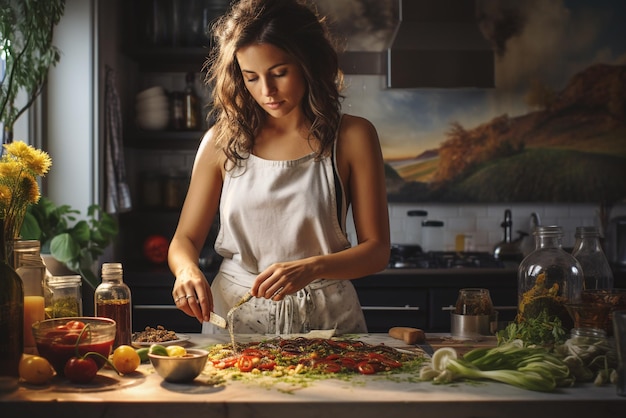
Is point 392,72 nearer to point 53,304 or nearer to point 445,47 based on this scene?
point 445,47

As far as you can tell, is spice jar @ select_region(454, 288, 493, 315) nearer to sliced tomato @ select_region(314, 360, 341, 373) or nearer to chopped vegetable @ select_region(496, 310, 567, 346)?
chopped vegetable @ select_region(496, 310, 567, 346)

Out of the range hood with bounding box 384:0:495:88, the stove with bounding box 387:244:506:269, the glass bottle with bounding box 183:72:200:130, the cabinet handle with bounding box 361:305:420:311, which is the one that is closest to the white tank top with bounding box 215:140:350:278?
the cabinet handle with bounding box 361:305:420:311

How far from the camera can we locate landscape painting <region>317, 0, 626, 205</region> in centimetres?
493

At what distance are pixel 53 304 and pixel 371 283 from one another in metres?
2.36

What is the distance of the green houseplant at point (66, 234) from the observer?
3.30m

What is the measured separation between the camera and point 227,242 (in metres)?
2.66

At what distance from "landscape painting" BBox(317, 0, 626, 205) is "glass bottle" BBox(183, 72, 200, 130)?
A: 93cm

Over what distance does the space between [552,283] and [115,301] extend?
1.17 meters

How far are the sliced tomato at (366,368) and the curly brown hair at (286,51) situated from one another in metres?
0.90

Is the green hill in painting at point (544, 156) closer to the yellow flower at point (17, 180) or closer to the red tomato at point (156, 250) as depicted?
the red tomato at point (156, 250)

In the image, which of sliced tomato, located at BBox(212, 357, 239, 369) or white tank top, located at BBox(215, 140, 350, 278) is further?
white tank top, located at BBox(215, 140, 350, 278)

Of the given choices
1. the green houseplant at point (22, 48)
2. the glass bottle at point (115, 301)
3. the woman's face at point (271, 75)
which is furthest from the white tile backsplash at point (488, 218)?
the glass bottle at point (115, 301)

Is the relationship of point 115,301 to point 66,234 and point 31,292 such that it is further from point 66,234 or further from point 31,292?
point 66,234

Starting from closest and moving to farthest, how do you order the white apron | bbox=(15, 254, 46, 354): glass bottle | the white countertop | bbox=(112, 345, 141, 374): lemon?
1. the white countertop
2. bbox=(112, 345, 141, 374): lemon
3. bbox=(15, 254, 46, 354): glass bottle
4. the white apron
